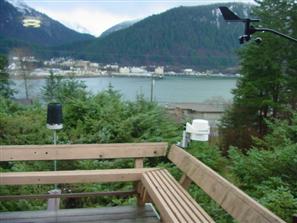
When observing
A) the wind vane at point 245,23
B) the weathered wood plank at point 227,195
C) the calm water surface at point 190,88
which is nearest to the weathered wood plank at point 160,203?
A: the weathered wood plank at point 227,195

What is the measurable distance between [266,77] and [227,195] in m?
21.7

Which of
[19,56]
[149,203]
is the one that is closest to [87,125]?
[149,203]

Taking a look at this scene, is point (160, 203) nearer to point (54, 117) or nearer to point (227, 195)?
point (227, 195)

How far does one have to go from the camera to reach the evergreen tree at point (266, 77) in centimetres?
2219

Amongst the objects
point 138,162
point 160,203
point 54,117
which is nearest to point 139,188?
point 138,162

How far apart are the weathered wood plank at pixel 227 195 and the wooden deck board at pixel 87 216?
0.56 meters

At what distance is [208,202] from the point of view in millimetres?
4031

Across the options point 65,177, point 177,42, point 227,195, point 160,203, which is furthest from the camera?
point 177,42

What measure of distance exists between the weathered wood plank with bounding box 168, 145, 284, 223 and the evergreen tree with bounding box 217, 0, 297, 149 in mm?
18698

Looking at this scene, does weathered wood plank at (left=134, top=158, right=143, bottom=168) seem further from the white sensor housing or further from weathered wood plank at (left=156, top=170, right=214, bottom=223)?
the white sensor housing

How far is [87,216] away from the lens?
340 cm

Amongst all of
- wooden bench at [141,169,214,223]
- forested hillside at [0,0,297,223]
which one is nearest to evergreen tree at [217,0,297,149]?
forested hillside at [0,0,297,223]

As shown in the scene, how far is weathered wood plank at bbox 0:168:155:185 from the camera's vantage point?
319 cm

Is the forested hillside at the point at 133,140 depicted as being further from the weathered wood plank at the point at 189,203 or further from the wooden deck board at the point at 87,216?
the weathered wood plank at the point at 189,203
